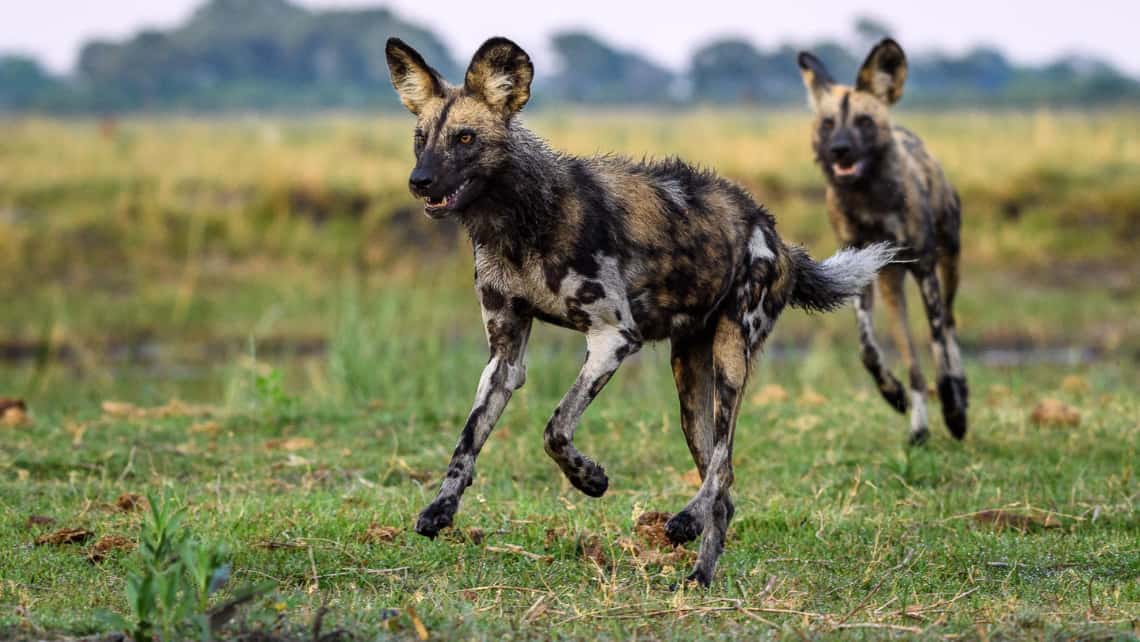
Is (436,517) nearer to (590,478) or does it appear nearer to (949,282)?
(590,478)

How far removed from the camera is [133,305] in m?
16.5

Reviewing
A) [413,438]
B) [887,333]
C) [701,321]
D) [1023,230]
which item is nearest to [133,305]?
[887,333]

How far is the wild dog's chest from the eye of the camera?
4.96 meters

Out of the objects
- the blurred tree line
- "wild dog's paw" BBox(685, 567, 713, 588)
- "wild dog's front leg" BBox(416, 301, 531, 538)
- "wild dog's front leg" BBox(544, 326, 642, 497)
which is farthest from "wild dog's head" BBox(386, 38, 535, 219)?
the blurred tree line

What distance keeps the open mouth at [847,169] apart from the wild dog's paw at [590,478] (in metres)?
→ 3.61

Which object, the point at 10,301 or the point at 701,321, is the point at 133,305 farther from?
the point at 701,321

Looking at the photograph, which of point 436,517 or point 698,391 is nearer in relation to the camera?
point 436,517

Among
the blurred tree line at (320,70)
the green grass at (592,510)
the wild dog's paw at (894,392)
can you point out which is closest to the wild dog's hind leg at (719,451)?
the green grass at (592,510)

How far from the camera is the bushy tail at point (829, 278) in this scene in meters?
5.69

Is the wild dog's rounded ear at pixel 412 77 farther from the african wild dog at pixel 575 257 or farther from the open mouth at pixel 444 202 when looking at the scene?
the open mouth at pixel 444 202

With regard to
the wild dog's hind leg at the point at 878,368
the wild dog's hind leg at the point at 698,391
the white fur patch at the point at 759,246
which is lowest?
the wild dog's hind leg at the point at 878,368

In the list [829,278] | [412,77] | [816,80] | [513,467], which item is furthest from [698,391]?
[816,80]

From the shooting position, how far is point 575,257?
196 inches

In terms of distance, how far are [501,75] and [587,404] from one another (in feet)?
3.68
